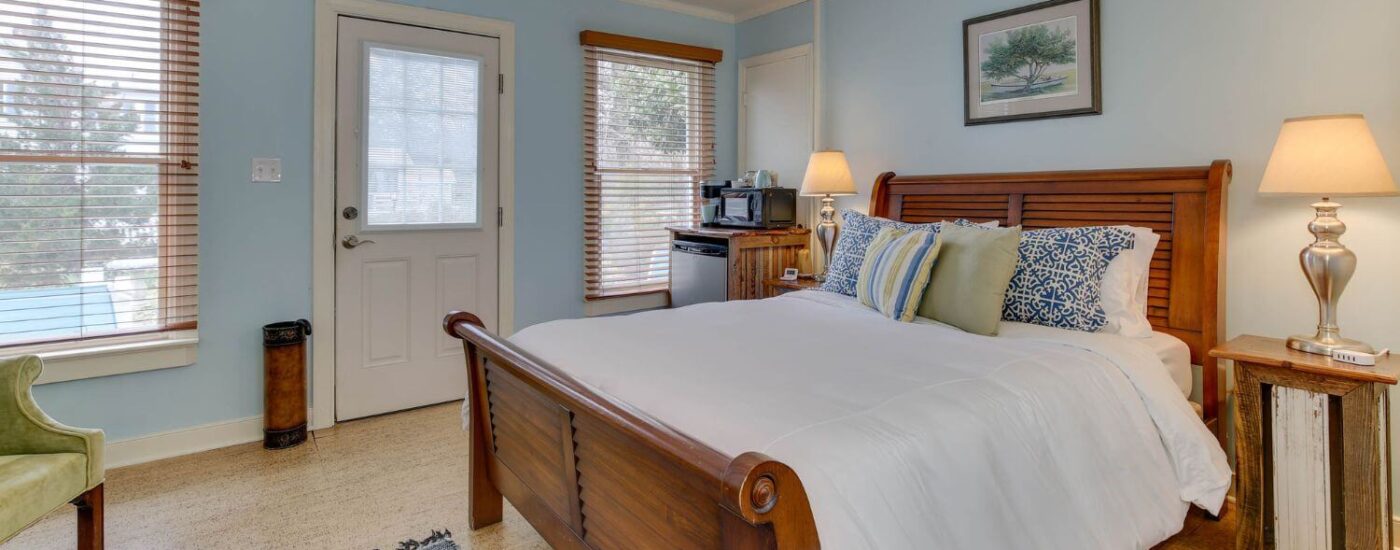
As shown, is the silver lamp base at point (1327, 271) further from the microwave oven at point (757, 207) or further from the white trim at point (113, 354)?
the white trim at point (113, 354)

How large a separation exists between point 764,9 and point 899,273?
2.53m

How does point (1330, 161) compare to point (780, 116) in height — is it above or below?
below

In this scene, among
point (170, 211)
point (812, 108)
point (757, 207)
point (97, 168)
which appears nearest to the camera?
point (97, 168)

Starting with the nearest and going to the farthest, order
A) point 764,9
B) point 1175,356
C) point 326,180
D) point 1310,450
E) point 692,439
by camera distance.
→ point 692,439 < point 1310,450 < point 1175,356 < point 326,180 < point 764,9

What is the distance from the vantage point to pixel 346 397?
11.0 ft

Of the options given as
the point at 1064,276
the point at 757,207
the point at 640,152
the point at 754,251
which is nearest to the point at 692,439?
the point at 1064,276

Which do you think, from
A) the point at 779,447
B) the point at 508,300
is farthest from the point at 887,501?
the point at 508,300

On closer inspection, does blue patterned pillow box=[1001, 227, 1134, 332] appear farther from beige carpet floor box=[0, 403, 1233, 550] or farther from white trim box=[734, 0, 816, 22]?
white trim box=[734, 0, 816, 22]

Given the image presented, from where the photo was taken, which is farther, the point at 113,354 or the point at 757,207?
the point at 757,207

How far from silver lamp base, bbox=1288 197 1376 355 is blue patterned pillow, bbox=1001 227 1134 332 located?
48cm

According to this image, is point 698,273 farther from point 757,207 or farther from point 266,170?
point 266,170

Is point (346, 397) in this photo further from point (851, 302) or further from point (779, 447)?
point (779, 447)

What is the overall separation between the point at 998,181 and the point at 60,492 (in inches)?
132

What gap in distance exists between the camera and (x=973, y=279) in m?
2.27
